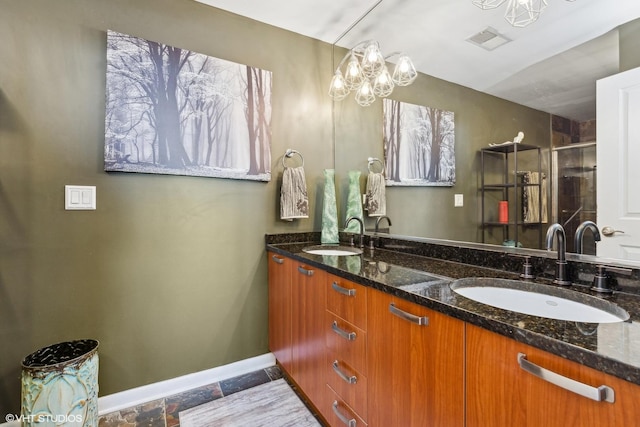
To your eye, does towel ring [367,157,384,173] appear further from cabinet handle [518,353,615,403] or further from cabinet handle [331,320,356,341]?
cabinet handle [518,353,615,403]

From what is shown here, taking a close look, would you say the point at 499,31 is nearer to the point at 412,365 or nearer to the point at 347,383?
the point at 412,365

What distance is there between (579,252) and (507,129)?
55 centimetres

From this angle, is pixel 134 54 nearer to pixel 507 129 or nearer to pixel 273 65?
pixel 273 65

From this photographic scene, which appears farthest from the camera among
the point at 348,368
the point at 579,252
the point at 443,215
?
the point at 443,215

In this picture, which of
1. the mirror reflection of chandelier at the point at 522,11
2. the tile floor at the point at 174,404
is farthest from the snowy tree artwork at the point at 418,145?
the tile floor at the point at 174,404

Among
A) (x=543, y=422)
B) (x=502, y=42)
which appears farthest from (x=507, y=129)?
(x=543, y=422)

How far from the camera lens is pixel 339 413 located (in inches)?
49.6

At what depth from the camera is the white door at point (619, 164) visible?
0.91m

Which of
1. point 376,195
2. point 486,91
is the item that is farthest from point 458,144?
point 376,195

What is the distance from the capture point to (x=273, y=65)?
2.12 m

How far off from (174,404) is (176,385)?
0.38 ft

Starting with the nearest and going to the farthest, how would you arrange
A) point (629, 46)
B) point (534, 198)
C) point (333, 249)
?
point (629, 46)
point (534, 198)
point (333, 249)

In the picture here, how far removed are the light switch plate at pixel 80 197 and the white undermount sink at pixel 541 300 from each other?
1.81 meters

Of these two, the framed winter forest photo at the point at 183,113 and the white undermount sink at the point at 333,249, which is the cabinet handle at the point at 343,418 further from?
the framed winter forest photo at the point at 183,113
